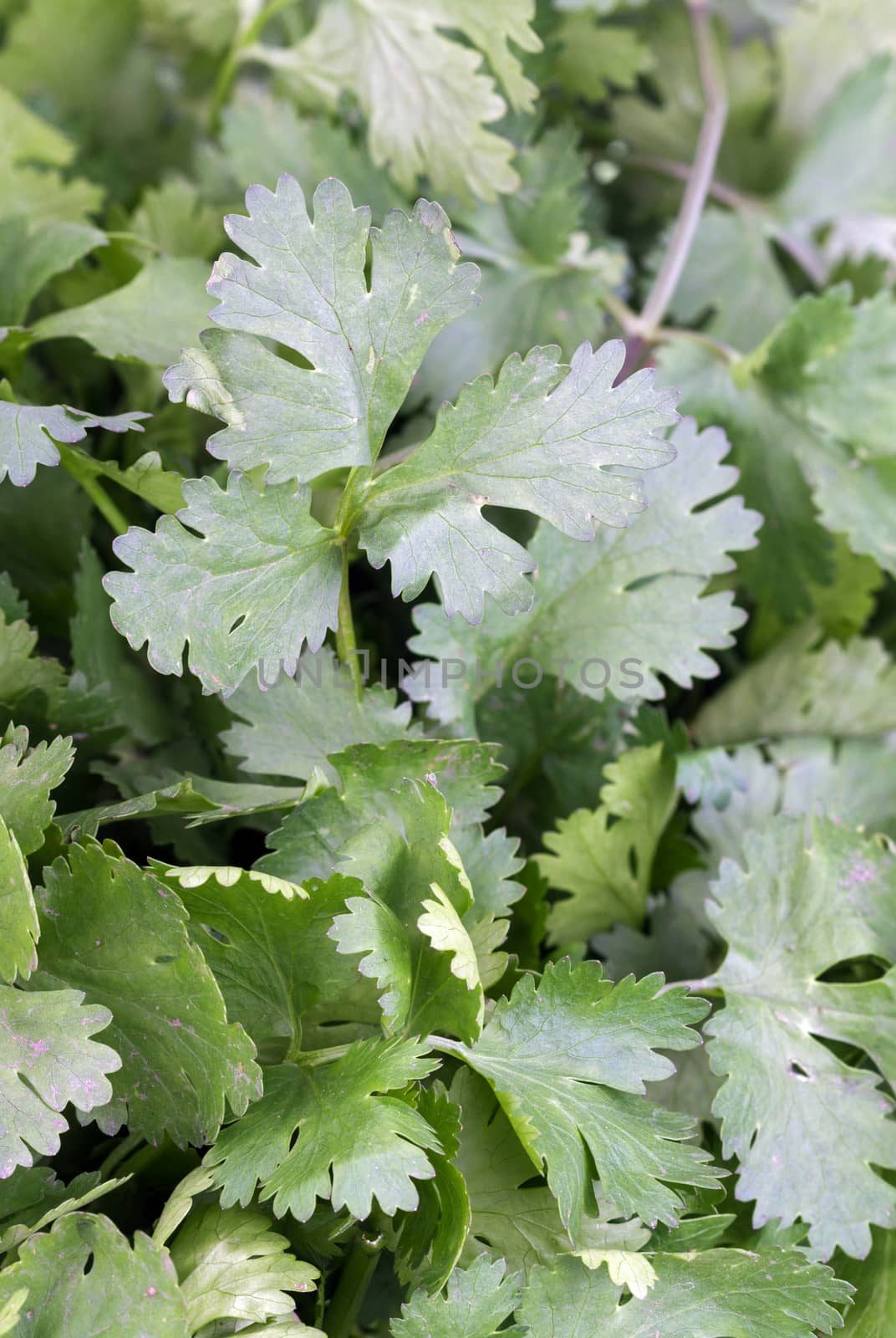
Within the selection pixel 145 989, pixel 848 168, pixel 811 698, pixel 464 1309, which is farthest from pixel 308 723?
pixel 848 168

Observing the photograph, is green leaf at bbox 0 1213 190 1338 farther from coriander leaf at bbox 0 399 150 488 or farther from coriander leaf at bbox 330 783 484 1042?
coriander leaf at bbox 0 399 150 488

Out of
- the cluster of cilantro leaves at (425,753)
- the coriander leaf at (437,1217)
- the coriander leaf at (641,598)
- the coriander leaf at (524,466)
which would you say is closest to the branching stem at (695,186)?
the cluster of cilantro leaves at (425,753)

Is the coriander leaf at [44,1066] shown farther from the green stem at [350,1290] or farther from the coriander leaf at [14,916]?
the green stem at [350,1290]

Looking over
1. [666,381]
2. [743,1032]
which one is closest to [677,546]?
[666,381]

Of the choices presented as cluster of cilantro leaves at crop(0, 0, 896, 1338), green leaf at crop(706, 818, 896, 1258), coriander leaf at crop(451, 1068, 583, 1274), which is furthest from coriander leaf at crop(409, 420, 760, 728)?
coriander leaf at crop(451, 1068, 583, 1274)

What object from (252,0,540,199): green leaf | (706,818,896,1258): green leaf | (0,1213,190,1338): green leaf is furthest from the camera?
(252,0,540,199): green leaf

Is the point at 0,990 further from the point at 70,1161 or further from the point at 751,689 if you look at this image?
the point at 751,689
